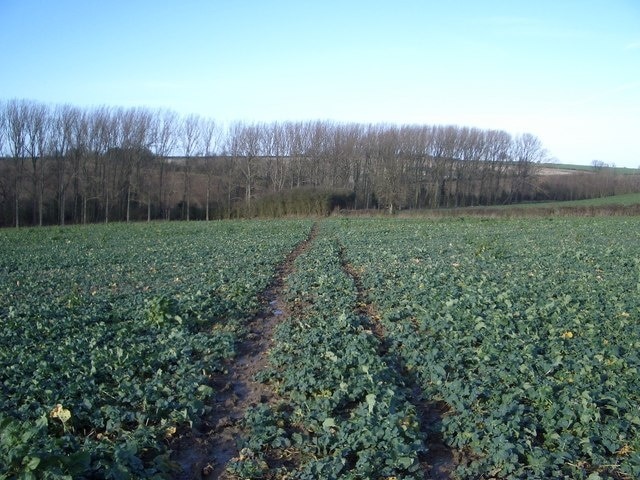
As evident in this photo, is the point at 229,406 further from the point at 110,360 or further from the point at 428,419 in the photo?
the point at 428,419

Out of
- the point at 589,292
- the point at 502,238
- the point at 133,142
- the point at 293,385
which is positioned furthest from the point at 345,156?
the point at 293,385

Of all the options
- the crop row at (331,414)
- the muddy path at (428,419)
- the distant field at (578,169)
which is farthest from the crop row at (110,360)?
the distant field at (578,169)

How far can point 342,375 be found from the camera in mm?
6562

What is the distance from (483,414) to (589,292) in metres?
6.73

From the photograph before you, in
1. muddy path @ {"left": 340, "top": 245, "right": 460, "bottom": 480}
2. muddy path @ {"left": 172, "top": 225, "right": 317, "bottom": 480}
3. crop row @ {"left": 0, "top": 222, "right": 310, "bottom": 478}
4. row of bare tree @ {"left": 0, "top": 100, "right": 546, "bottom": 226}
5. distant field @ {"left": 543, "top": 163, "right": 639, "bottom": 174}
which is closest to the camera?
crop row @ {"left": 0, "top": 222, "right": 310, "bottom": 478}

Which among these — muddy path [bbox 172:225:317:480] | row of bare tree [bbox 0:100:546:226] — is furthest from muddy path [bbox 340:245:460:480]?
row of bare tree [bbox 0:100:546:226]

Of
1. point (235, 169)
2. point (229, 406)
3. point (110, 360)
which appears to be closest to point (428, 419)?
point (229, 406)

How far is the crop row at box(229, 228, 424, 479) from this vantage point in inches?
184

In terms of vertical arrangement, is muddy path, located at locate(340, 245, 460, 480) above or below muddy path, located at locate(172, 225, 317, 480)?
above

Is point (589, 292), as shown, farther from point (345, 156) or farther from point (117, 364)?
point (345, 156)

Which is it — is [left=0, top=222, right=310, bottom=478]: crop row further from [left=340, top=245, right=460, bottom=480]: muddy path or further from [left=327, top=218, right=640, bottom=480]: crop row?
[left=327, top=218, right=640, bottom=480]: crop row

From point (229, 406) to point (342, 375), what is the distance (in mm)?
1428

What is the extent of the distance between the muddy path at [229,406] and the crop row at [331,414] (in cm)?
21

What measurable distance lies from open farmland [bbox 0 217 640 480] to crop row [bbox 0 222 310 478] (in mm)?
27
